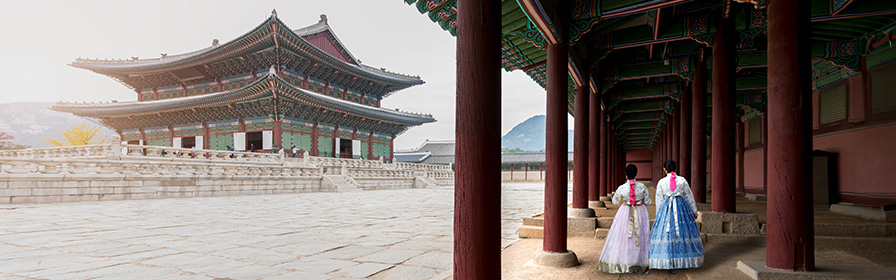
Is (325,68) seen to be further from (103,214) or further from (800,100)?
(800,100)

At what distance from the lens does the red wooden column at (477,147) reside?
246cm

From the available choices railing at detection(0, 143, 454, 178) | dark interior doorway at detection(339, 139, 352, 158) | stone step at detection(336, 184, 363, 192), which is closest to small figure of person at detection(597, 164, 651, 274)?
railing at detection(0, 143, 454, 178)

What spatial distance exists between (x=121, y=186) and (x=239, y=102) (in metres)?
12.7

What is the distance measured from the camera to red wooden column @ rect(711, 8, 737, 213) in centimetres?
593

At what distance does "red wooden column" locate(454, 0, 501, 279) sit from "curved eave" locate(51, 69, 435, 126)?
22770 mm

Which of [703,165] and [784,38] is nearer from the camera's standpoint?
[784,38]

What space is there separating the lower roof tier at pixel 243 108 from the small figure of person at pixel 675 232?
2190 centimetres

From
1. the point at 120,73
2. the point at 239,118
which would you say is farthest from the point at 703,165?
the point at 120,73

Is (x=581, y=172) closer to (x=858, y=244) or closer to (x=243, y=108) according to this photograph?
(x=858, y=244)

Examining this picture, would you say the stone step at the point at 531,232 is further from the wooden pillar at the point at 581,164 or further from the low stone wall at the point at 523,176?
the low stone wall at the point at 523,176

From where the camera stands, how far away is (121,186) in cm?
1400

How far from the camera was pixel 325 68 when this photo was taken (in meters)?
30.3

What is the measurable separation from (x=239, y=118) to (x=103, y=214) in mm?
18574

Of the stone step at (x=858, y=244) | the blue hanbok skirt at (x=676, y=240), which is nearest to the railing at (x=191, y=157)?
the blue hanbok skirt at (x=676, y=240)
